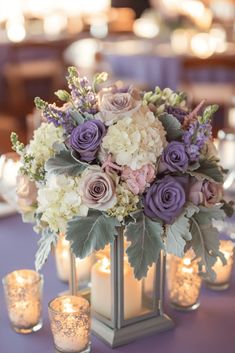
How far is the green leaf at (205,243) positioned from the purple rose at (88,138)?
22 cm

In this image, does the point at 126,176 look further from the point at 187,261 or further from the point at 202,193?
the point at 187,261

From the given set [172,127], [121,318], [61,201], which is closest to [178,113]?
[172,127]

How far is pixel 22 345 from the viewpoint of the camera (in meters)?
1.22

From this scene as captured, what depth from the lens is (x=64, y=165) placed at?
1.10m

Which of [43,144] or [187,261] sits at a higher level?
[43,144]

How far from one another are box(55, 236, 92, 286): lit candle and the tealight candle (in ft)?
0.46

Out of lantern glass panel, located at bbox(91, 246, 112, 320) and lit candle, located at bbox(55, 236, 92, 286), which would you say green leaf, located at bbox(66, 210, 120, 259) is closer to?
lantern glass panel, located at bbox(91, 246, 112, 320)

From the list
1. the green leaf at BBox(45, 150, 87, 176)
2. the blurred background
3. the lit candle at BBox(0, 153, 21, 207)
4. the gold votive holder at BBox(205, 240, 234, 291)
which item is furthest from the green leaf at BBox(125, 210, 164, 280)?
the blurred background

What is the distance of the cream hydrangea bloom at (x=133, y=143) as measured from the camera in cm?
107

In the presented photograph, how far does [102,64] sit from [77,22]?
2248 mm

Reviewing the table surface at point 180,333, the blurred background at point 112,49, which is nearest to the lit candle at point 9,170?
the table surface at point 180,333

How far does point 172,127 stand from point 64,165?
210 mm

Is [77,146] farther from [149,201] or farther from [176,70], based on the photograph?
[176,70]

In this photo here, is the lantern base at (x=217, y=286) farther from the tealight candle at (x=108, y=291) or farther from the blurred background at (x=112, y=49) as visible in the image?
the blurred background at (x=112, y=49)
